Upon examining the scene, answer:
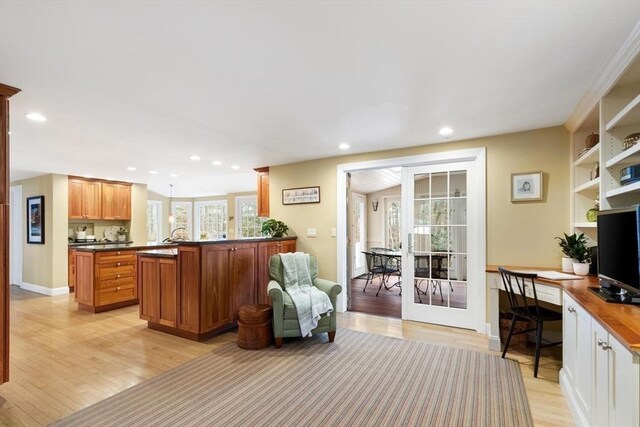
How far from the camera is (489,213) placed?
3.57 metres

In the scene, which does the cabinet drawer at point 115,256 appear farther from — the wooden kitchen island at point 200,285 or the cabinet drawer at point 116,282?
the wooden kitchen island at point 200,285

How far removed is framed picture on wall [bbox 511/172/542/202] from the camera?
333 centimetres


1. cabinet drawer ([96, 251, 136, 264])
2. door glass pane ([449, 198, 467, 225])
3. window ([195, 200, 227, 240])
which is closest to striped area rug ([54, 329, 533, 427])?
door glass pane ([449, 198, 467, 225])

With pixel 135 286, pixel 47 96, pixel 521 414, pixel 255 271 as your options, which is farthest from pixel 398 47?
pixel 135 286

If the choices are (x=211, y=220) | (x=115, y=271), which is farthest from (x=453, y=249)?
(x=211, y=220)

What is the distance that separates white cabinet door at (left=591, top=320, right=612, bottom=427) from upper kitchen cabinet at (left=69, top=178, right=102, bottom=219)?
7685mm

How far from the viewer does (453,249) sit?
3836 millimetres

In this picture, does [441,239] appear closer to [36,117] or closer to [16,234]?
[36,117]

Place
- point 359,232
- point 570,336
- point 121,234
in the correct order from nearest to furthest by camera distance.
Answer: point 570,336
point 121,234
point 359,232

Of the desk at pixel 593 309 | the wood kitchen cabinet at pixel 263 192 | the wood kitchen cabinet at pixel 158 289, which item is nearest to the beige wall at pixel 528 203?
the desk at pixel 593 309

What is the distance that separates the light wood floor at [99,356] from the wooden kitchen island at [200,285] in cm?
17

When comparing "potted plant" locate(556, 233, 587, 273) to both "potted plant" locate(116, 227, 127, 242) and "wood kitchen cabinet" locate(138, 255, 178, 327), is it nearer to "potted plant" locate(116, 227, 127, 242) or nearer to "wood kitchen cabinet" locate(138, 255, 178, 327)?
"wood kitchen cabinet" locate(138, 255, 178, 327)

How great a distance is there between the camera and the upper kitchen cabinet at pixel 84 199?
598cm

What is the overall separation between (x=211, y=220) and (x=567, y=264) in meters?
8.81
